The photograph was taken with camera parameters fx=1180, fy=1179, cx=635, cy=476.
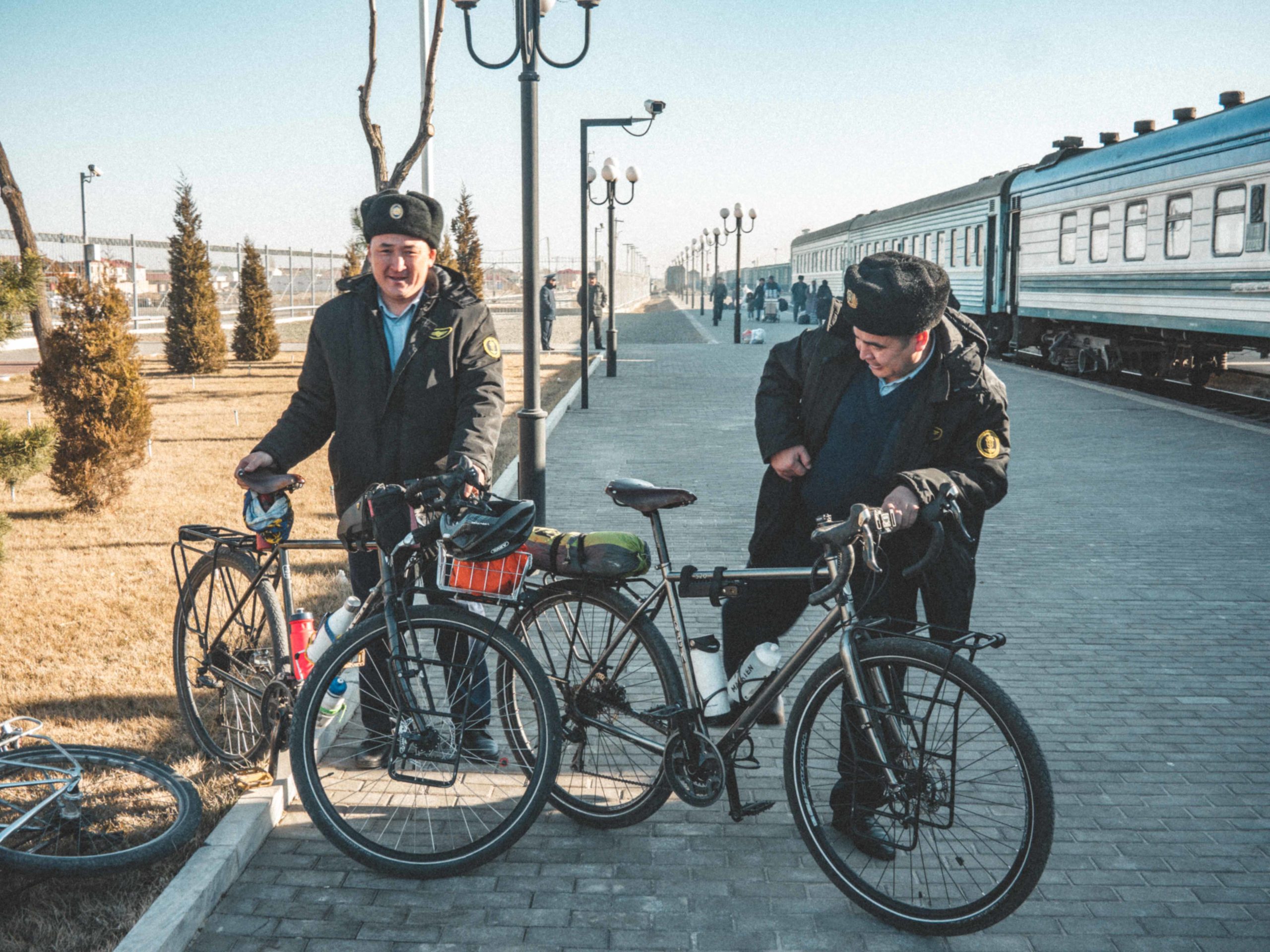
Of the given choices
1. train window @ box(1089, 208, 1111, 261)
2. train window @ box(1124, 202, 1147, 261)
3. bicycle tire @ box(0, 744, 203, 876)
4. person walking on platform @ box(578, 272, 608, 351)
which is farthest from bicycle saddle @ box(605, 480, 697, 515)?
train window @ box(1089, 208, 1111, 261)

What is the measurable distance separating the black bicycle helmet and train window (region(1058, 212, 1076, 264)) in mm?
17920

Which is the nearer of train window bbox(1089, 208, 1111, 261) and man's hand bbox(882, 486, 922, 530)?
man's hand bbox(882, 486, 922, 530)

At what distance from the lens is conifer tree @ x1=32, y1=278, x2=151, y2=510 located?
29.2ft

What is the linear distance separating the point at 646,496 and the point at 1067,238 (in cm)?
1808

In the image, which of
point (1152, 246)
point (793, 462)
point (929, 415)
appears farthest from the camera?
point (1152, 246)

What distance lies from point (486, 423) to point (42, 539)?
557cm

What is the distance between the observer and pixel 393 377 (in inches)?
152

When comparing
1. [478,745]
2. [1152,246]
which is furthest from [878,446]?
[1152,246]

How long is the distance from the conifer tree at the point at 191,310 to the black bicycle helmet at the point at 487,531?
767 inches

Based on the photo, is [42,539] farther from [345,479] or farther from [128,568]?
[345,479]

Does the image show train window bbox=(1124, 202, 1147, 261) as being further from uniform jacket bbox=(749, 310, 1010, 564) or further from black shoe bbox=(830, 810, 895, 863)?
black shoe bbox=(830, 810, 895, 863)

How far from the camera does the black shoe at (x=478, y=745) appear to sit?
3.52m

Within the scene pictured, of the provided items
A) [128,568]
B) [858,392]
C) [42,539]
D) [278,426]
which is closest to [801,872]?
[858,392]

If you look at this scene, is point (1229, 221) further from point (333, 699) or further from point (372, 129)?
point (333, 699)
